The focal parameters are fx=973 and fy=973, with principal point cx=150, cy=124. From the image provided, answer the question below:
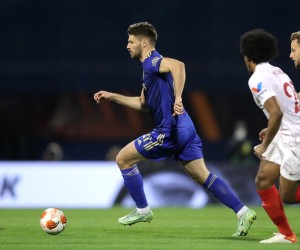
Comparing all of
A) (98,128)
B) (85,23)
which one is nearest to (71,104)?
(98,128)

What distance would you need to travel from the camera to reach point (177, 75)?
9742mm

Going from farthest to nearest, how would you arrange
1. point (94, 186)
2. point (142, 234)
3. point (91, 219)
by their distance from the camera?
point (94, 186)
point (91, 219)
point (142, 234)

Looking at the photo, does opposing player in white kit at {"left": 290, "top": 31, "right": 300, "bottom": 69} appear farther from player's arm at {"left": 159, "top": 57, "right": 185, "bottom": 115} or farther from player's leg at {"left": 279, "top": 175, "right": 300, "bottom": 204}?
player's leg at {"left": 279, "top": 175, "right": 300, "bottom": 204}

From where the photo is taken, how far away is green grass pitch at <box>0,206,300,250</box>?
8.67 metres

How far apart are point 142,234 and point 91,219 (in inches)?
110

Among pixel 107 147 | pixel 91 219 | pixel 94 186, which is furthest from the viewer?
pixel 107 147

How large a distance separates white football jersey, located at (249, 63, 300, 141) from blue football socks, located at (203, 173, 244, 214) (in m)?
1.26

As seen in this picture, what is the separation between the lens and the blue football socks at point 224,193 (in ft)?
32.1

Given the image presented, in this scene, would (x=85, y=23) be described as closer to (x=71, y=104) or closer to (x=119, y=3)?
(x=119, y=3)

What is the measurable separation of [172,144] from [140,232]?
1.05 meters

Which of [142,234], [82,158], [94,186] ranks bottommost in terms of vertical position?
[82,158]

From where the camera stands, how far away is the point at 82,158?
2448 centimetres

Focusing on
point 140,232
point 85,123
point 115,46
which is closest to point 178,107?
point 140,232

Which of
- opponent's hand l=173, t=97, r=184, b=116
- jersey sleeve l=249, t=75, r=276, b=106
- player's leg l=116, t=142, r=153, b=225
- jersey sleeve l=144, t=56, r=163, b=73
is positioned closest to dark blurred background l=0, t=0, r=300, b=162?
player's leg l=116, t=142, r=153, b=225
